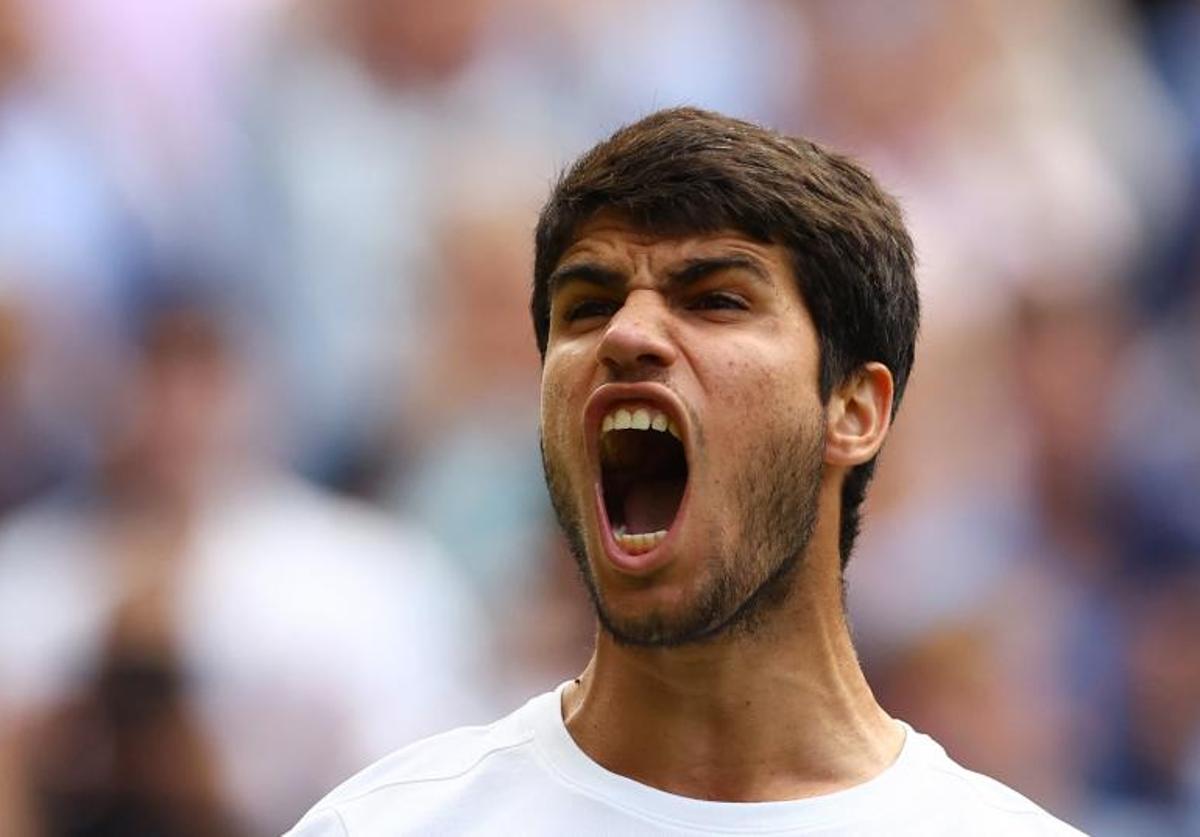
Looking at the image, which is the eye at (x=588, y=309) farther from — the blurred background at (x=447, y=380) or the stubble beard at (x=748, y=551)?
the blurred background at (x=447, y=380)

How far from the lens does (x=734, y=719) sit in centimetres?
250

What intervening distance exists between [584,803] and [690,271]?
724 mm

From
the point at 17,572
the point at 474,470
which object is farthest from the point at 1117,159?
the point at 17,572

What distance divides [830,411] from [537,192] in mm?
1846

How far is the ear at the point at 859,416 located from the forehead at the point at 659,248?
21cm

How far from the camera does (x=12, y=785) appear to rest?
12.0ft

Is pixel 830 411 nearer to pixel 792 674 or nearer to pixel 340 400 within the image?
pixel 792 674

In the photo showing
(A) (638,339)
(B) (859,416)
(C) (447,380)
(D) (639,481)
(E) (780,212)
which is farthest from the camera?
(C) (447,380)

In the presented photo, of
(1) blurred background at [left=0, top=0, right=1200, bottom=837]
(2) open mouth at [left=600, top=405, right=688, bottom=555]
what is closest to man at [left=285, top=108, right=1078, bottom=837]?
(2) open mouth at [left=600, top=405, right=688, bottom=555]

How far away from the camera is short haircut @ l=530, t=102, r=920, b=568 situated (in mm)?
2529

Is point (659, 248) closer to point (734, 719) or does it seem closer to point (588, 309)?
point (588, 309)

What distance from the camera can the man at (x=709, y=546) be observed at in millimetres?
2438

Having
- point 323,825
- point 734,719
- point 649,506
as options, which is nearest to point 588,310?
point 649,506

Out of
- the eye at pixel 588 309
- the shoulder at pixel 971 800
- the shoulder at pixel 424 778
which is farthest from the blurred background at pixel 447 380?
the shoulder at pixel 971 800
